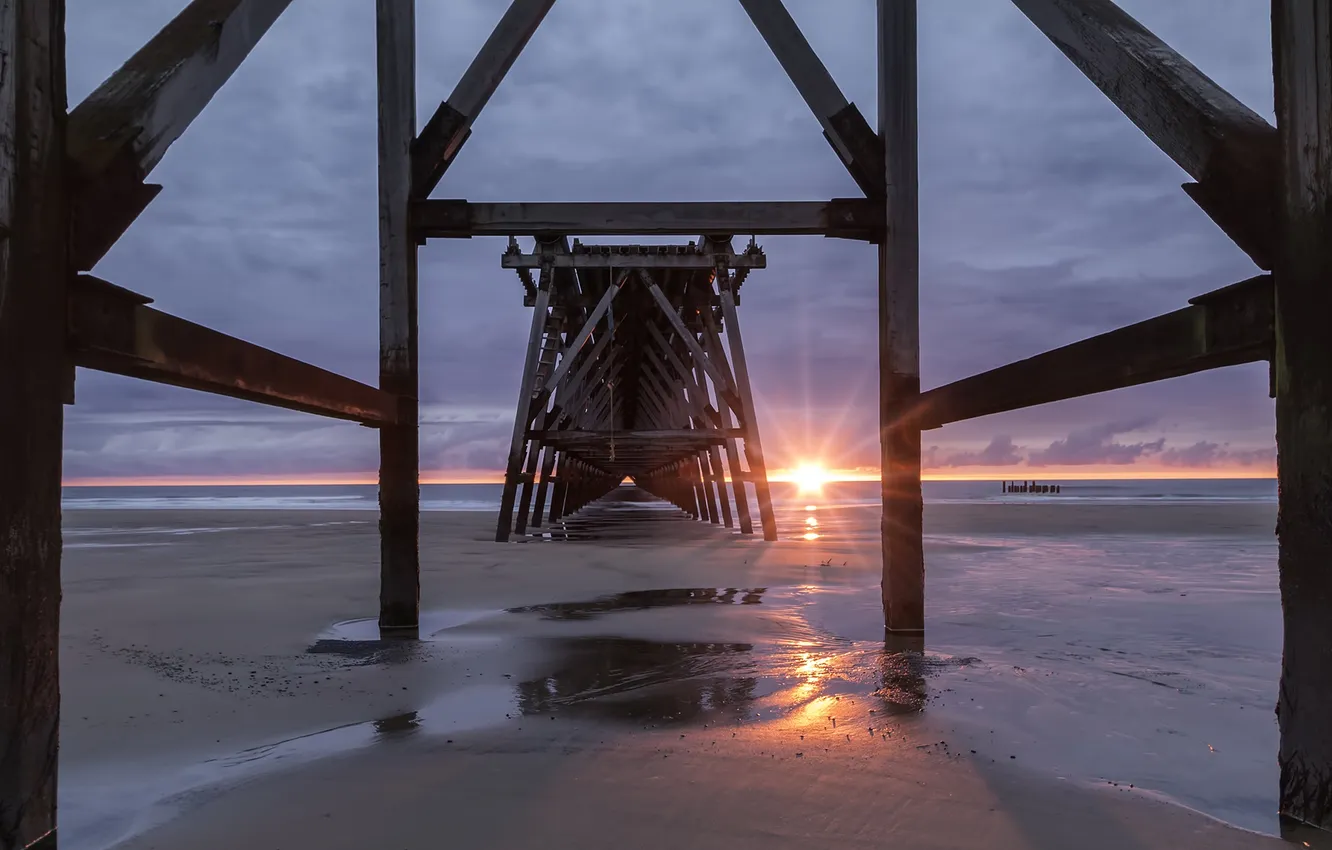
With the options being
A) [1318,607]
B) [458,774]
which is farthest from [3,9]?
[1318,607]

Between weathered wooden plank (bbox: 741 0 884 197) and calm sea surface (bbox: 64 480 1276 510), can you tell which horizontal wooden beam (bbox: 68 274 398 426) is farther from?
calm sea surface (bbox: 64 480 1276 510)

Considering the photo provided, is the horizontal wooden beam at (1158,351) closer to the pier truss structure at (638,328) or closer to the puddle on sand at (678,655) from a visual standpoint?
the puddle on sand at (678,655)

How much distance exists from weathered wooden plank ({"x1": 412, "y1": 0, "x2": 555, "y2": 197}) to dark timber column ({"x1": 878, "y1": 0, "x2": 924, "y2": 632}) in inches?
78.9

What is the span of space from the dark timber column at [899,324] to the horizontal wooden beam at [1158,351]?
59.6 inches

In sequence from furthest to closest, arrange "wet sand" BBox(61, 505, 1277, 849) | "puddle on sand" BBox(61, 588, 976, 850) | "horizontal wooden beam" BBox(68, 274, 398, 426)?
"puddle on sand" BBox(61, 588, 976, 850)
"wet sand" BBox(61, 505, 1277, 849)
"horizontal wooden beam" BBox(68, 274, 398, 426)

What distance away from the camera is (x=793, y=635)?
5.03 metres

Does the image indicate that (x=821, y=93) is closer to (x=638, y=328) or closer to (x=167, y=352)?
(x=167, y=352)

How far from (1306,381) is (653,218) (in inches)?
149

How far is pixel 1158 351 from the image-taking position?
222 cm

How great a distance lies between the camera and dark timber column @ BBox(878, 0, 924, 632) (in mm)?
4602

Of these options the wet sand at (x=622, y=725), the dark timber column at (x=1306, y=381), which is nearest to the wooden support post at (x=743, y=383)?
the wet sand at (x=622, y=725)

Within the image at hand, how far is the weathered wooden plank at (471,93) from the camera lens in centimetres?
489

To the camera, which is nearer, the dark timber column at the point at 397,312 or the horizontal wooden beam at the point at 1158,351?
the horizontal wooden beam at the point at 1158,351

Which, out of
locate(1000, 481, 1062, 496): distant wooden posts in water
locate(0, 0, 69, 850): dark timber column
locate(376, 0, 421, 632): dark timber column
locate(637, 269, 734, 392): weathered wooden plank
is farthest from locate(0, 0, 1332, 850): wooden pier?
locate(1000, 481, 1062, 496): distant wooden posts in water
